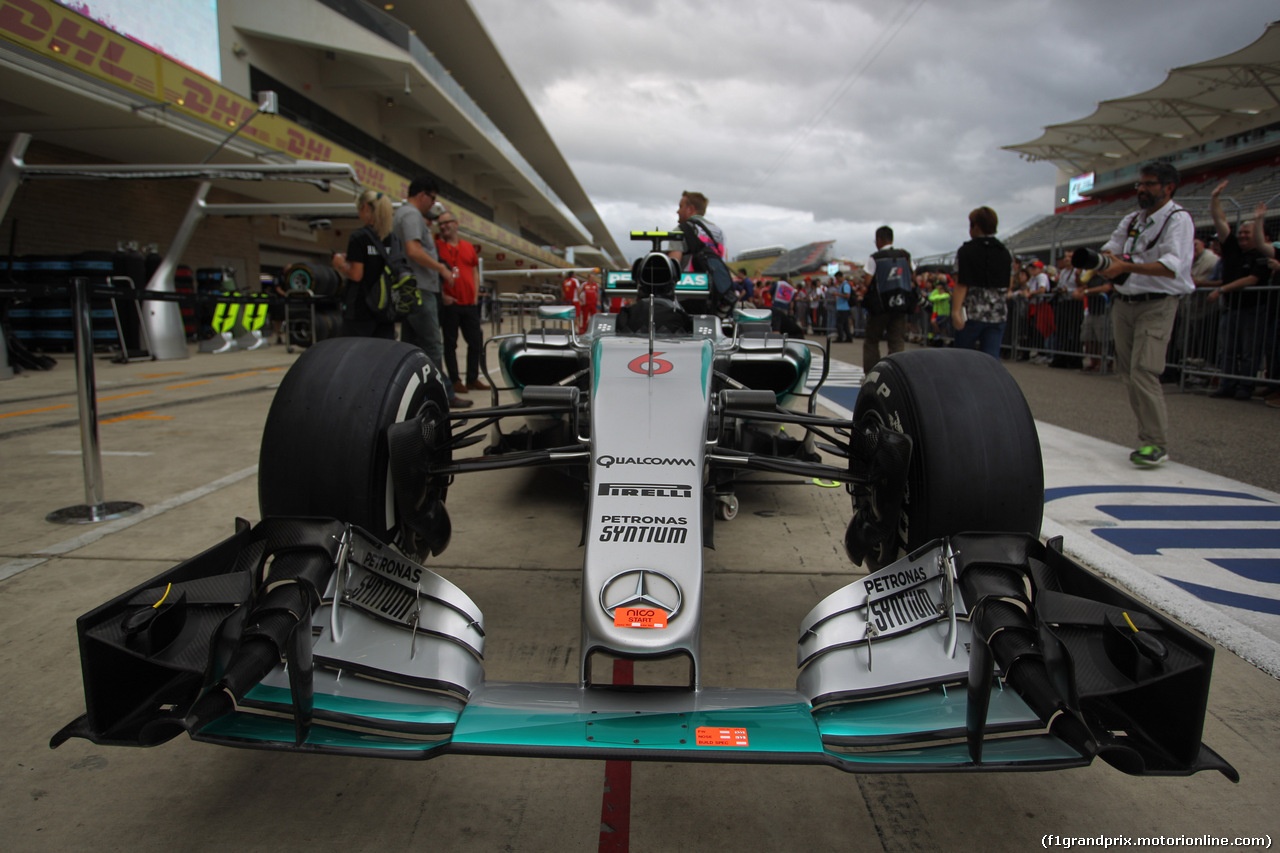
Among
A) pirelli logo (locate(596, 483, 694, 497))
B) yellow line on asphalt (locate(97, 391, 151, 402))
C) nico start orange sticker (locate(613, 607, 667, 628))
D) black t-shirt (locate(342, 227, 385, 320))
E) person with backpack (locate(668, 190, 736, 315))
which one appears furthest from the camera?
yellow line on asphalt (locate(97, 391, 151, 402))

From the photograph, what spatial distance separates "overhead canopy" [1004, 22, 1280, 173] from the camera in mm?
24203

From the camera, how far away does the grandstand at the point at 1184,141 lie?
78.9 ft

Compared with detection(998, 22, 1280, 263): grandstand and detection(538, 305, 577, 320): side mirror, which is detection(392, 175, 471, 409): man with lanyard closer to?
detection(538, 305, 577, 320): side mirror

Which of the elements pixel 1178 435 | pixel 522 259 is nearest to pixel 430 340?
pixel 1178 435

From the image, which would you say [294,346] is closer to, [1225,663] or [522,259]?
[1225,663]

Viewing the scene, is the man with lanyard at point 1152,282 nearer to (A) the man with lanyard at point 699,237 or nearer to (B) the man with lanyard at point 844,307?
(A) the man with lanyard at point 699,237

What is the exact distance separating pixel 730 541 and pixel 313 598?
7.24 feet

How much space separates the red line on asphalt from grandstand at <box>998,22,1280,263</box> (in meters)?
22.0

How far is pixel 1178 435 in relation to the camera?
6.02 meters

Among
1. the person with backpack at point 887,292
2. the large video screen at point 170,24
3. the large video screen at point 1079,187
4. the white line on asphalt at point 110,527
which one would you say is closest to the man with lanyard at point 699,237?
the person with backpack at point 887,292

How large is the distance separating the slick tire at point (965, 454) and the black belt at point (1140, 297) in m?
3.43

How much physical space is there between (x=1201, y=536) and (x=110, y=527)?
5301 mm

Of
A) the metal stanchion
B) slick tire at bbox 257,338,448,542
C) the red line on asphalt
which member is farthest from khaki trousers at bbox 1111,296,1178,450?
the metal stanchion

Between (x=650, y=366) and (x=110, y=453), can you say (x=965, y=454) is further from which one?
(x=110, y=453)
